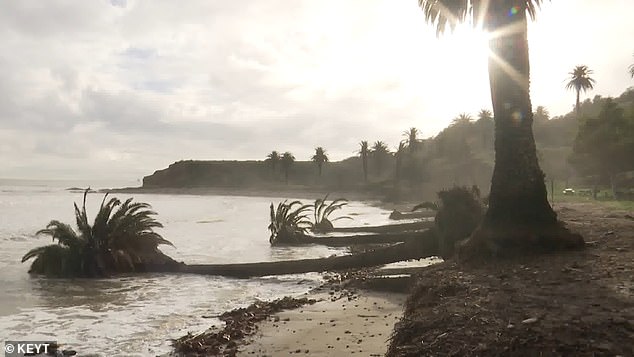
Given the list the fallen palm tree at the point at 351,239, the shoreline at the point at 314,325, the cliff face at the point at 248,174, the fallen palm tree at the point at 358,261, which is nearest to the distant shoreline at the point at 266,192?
the cliff face at the point at 248,174

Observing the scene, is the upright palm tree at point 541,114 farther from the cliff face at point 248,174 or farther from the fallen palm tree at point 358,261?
the fallen palm tree at point 358,261

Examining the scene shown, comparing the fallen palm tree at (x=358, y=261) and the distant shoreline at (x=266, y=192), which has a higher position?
the distant shoreline at (x=266, y=192)

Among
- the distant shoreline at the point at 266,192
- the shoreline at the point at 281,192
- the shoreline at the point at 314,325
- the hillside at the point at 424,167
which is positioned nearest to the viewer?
the shoreline at the point at 314,325

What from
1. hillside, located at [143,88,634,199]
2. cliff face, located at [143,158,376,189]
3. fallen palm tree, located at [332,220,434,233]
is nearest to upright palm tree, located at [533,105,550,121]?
hillside, located at [143,88,634,199]

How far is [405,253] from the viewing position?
1614cm

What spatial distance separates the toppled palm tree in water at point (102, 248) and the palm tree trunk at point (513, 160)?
11.5 m

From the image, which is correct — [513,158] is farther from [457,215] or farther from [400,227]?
[400,227]

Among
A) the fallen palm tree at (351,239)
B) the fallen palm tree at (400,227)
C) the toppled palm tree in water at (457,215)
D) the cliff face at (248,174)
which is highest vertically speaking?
the cliff face at (248,174)

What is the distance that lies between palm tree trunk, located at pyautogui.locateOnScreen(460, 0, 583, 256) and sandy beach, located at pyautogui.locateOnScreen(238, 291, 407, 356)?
2293mm

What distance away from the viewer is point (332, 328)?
29.9ft

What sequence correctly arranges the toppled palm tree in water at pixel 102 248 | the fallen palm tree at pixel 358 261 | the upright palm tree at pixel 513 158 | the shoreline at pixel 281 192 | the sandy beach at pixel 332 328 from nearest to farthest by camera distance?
the sandy beach at pixel 332 328
the upright palm tree at pixel 513 158
the fallen palm tree at pixel 358 261
the toppled palm tree in water at pixel 102 248
the shoreline at pixel 281 192

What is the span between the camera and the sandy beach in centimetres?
781

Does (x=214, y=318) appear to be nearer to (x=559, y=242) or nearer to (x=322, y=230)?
(x=559, y=242)

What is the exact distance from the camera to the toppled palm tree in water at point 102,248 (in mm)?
16531
